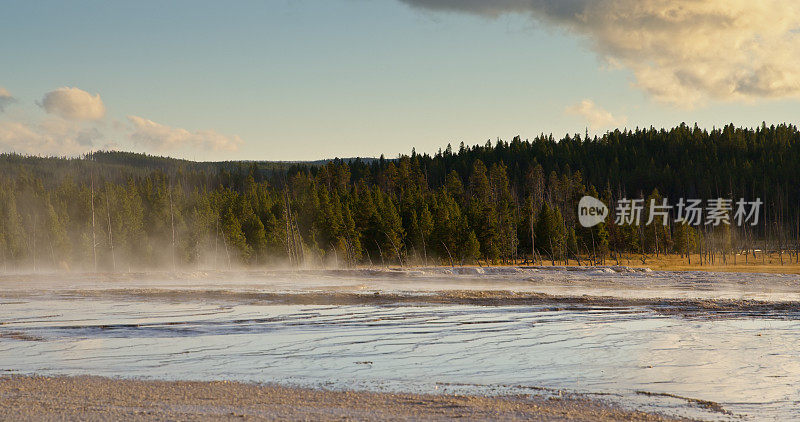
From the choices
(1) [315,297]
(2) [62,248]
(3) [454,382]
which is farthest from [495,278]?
(2) [62,248]

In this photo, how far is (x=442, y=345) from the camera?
71.5ft

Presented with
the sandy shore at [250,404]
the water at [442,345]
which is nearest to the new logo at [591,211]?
the water at [442,345]

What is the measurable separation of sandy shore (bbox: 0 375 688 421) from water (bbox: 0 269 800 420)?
3.82ft

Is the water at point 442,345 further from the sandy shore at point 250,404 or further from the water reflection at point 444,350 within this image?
the sandy shore at point 250,404

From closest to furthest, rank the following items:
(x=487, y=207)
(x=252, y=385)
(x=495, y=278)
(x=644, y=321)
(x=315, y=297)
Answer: (x=252, y=385) < (x=644, y=321) < (x=315, y=297) < (x=495, y=278) < (x=487, y=207)

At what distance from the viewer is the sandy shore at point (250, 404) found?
1206 cm

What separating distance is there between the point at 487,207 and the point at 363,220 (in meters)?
18.8

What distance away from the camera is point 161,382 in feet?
50.4

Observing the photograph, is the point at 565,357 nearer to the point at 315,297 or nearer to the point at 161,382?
the point at 161,382

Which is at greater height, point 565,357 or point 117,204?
point 117,204

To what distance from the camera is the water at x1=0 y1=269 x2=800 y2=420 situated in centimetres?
1552

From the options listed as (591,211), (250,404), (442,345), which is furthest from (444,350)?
(591,211)

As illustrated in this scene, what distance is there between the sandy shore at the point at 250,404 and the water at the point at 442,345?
117 cm

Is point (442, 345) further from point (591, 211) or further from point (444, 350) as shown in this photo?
point (591, 211)
